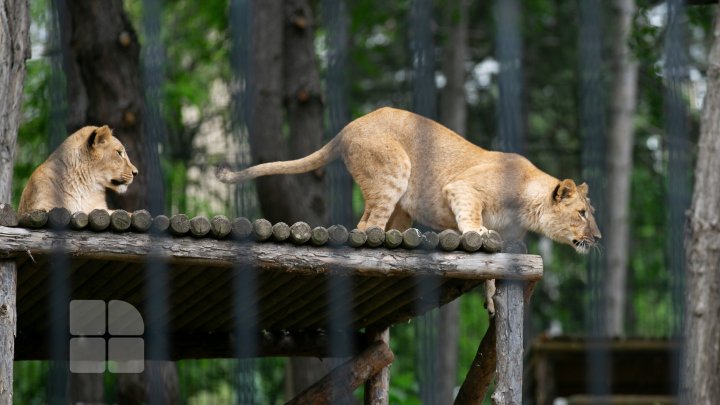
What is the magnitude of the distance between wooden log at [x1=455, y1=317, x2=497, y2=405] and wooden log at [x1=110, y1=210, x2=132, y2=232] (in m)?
2.44

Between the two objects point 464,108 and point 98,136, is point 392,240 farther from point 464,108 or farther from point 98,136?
point 464,108

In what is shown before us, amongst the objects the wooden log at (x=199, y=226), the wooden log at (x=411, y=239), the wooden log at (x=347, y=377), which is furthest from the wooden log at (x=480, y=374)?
the wooden log at (x=199, y=226)

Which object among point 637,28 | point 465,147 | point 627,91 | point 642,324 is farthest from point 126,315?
point 642,324

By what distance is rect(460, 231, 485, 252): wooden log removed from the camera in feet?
20.4

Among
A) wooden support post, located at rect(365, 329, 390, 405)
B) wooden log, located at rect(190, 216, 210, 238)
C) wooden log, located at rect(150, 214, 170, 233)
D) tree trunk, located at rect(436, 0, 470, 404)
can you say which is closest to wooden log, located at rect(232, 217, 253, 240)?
wooden log, located at rect(190, 216, 210, 238)

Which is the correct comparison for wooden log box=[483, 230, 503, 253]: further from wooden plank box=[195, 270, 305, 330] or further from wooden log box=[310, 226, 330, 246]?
wooden plank box=[195, 270, 305, 330]

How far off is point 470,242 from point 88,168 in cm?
225

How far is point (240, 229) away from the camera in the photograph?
5.74m

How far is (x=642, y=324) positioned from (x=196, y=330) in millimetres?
11102

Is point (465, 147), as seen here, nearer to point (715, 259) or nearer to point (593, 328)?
point (715, 259)

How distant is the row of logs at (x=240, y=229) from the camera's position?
18.2ft

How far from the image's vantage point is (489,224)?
24.5 feet

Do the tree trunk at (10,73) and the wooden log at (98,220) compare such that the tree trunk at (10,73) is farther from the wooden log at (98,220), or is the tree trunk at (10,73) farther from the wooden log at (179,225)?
the wooden log at (179,225)

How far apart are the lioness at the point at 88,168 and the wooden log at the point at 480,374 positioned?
2298mm
